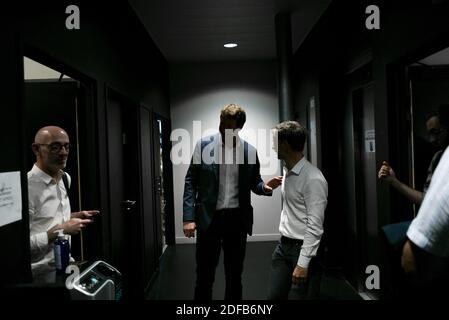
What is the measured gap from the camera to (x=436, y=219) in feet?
2.70

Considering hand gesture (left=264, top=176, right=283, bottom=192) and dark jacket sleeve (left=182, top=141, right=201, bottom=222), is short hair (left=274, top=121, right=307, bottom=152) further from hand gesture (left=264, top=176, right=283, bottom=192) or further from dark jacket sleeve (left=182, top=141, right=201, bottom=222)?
dark jacket sleeve (left=182, top=141, right=201, bottom=222)

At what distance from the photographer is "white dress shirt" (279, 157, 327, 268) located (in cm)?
162

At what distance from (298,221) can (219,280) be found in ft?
6.29

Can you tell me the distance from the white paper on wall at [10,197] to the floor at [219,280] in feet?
6.31

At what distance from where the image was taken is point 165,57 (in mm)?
4730

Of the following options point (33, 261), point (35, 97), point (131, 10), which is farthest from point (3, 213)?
point (131, 10)

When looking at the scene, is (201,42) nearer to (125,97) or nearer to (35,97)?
(125,97)

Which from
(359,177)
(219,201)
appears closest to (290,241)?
(219,201)

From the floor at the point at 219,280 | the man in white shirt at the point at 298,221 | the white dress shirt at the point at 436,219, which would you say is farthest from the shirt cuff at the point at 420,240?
the floor at the point at 219,280

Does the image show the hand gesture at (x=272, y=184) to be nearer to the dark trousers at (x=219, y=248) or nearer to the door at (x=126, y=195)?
the dark trousers at (x=219, y=248)

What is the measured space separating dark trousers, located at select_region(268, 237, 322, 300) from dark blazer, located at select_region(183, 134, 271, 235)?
0.54 m

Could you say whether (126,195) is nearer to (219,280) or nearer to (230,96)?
(219,280)

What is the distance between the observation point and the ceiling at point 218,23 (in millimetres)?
3053

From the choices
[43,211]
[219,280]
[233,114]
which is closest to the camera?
[43,211]
